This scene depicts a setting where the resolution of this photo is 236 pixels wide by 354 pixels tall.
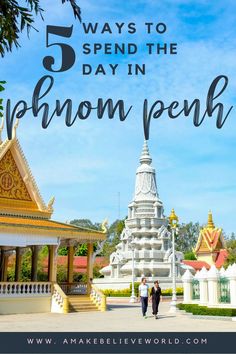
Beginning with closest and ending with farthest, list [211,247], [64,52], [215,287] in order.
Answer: [64,52] → [215,287] → [211,247]

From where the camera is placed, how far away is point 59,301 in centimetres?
2080

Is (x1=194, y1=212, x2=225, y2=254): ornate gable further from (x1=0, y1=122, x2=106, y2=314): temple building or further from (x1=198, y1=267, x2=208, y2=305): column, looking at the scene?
(x1=198, y1=267, x2=208, y2=305): column

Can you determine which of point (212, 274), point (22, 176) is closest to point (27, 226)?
point (22, 176)

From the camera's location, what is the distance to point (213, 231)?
226 ft

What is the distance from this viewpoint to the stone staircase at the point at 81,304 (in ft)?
69.2

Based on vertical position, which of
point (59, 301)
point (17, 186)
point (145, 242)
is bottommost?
point (59, 301)

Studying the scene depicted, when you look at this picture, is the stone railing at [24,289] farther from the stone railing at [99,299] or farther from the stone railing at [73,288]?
the stone railing at [73,288]

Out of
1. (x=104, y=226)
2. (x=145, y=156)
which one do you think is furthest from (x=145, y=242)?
(x=104, y=226)

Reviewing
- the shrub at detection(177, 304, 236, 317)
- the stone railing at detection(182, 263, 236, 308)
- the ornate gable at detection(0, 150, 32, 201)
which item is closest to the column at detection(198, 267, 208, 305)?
the stone railing at detection(182, 263, 236, 308)

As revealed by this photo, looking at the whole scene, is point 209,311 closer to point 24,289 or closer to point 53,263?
point 53,263

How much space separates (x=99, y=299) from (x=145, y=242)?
23306 millimetres

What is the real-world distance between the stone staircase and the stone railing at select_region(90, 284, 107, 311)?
0.18 meters

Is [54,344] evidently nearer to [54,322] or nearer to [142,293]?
[54,322]

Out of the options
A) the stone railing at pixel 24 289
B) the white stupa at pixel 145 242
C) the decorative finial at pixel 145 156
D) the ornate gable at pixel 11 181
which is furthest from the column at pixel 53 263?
the decorative finial at pixel 145 156
